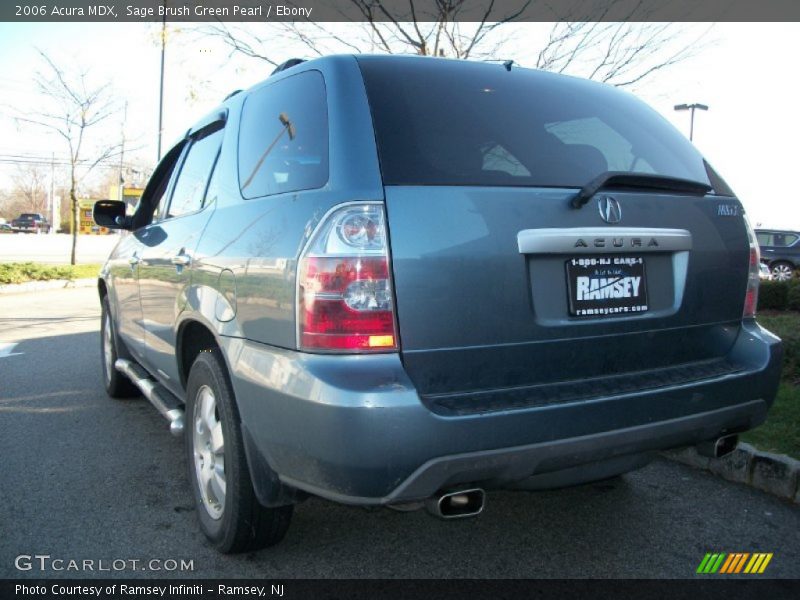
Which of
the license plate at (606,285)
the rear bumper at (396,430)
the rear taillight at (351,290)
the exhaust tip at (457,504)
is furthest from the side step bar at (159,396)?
the license plate at (606,285)

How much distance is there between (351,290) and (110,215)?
340cm

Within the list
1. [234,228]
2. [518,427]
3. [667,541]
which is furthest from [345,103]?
[667,541]

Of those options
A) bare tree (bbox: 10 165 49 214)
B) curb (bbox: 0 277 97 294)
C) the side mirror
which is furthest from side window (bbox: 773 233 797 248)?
bare tree (bbox: 10 165 49 214)

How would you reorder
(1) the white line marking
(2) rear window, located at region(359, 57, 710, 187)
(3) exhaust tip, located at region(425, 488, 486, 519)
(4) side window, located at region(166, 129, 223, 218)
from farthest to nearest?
(1) the white line marking
(4) side window, located at region(166, 129, 223, 218)
(2) rear window, located at region(359, 57, 710, 187)
(3) exhaust tip, located at region(425, 488, 486, 519)

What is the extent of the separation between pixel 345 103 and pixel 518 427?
121cm

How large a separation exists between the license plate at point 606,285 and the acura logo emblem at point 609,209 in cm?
13

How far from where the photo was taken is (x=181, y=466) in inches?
149

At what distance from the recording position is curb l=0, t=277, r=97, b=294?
14190mm

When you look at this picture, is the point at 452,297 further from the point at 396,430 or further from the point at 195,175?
the point at 195,175

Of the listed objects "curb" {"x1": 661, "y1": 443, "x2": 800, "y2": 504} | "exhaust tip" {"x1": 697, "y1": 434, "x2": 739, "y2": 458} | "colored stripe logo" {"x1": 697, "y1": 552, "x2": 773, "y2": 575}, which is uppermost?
"exhaust tip" {"x1": 697, "y1": 434, "x2": 739, "y2": 458}

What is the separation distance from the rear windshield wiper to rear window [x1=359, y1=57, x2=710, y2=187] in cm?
9

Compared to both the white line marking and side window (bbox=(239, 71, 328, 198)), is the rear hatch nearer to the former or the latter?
side window (bbox=(239, 71, 328, 198))
